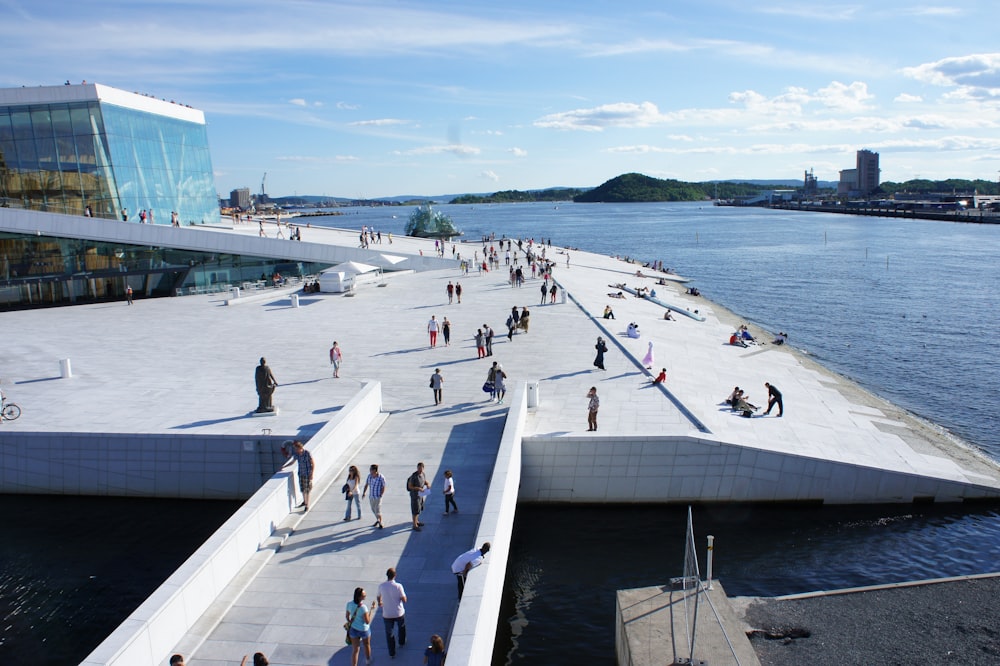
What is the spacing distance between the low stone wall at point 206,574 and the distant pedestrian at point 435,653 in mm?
3026

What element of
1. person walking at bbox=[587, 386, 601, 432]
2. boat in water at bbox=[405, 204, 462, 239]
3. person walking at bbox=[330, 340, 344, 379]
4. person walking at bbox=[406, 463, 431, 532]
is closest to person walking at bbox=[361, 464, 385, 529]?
person walking at bbox=[406, 463, 431, 532]

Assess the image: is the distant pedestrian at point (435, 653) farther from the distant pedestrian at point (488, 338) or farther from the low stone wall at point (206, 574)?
the distant pedestrian at point (488, 338)

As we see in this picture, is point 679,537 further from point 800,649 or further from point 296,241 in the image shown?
point 296,241

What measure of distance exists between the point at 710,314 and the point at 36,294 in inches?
1274

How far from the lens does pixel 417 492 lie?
1152 cm

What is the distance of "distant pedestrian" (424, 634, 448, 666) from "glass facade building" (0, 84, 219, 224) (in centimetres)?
3214

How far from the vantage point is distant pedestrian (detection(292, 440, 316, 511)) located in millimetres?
11969

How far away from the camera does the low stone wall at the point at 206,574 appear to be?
8.00 m

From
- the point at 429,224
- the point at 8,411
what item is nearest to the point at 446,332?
the point at 8,411

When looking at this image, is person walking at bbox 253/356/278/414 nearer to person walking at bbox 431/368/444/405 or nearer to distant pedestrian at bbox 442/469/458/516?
person walking at bbox 431/368/444/405

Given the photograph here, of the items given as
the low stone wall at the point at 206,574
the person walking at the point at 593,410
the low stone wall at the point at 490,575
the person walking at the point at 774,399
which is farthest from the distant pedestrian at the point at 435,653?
the person walking at the point at 774,399

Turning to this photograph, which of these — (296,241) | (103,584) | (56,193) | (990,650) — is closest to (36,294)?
(56,193)

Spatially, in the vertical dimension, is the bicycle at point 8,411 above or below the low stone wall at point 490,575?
above

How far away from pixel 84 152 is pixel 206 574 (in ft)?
98.9
